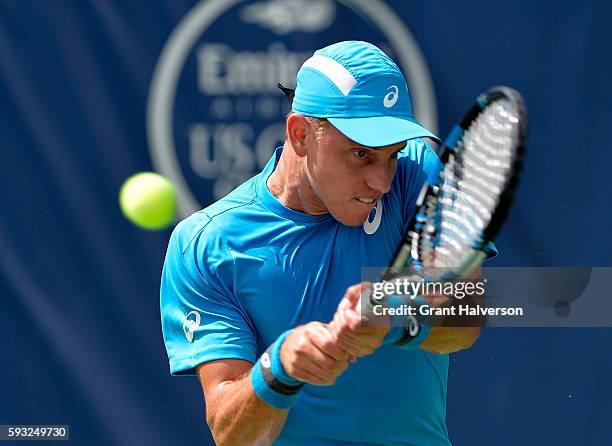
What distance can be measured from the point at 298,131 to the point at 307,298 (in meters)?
0.36

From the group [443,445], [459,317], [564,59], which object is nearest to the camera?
[459,317]

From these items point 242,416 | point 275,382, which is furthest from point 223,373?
point 275,382

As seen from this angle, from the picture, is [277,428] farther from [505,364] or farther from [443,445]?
[505,364]

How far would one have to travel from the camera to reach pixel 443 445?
261cm

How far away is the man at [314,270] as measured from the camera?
2457 mm

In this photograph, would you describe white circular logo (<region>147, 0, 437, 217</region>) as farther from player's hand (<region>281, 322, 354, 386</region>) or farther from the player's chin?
player's hand (<region>281, 322, 354, 386</region>)

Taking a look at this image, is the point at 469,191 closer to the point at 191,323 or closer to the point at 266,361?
the point at 266,361

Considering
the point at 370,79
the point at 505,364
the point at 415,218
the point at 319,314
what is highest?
the point at 370,79

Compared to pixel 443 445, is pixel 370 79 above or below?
above

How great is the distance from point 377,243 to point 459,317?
25 centimetres

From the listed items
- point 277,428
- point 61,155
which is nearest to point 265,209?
point 277,428

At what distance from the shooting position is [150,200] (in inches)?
153

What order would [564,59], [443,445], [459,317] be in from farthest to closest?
1. [564,59]
2. [443,445]
3. [459,317]

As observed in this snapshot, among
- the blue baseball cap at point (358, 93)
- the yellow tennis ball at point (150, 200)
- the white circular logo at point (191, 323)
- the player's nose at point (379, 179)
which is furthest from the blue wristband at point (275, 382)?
the yellow tennis ball at point (150, 200)
